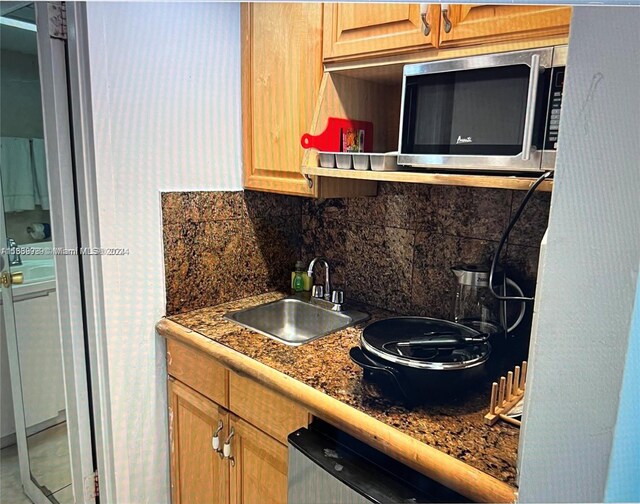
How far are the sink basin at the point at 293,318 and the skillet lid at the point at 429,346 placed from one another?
17.4 inches

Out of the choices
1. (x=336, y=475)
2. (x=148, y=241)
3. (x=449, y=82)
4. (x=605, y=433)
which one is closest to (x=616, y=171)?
(x=605, y=433)

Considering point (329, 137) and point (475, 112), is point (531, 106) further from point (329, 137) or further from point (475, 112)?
point (329, 137)

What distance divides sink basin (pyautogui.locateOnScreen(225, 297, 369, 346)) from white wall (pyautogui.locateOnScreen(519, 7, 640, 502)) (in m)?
1.07

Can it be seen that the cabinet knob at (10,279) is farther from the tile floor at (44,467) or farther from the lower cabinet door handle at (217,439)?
the lower cabinet door handle at (217,439)

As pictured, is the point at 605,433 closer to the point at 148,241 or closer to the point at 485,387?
the point at 485,387

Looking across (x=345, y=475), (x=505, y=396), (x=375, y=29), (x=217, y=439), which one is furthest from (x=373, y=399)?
(x=375, y=29)

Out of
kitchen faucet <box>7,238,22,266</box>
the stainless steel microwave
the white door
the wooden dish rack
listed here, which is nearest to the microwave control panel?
the stainless steel microwave

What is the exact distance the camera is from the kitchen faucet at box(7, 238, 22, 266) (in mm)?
1623

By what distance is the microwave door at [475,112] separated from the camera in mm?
979

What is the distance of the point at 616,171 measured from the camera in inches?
20.9

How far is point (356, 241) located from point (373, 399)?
811mm

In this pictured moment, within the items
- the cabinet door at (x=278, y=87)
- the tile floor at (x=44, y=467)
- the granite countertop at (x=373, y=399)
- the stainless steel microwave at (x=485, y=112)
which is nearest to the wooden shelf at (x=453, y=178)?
the stainless steel microwave at (x=485, y=112)

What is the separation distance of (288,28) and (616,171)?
1.25 m

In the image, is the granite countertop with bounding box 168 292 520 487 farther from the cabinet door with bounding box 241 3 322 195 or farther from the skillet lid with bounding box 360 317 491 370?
the cabinet door with bounding box 241 3 322 195
